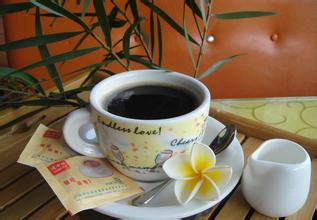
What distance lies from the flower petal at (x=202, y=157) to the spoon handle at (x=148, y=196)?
0.13ft

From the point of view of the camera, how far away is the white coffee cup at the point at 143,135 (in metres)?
0.34

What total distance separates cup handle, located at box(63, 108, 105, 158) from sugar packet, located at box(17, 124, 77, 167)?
2cm

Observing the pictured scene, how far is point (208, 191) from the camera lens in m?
0.35

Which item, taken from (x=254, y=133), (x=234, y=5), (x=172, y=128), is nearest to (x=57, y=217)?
(x=172, y=128)

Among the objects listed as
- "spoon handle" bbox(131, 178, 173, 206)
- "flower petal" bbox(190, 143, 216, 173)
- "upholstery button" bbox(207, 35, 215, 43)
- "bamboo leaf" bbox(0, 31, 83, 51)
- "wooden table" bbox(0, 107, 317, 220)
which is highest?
"bamboo leaf" bbox(0, 31, 83, 51)

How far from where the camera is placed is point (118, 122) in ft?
1.12

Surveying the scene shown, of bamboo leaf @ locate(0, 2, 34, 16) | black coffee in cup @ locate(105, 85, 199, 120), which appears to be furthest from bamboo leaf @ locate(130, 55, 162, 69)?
bamboo leaf @ locate(0, 2, 34, 16)

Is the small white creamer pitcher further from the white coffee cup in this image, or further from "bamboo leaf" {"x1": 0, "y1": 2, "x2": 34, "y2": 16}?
"bamboo leaf" {"x1": 0, "y1": 2, "x2": 34, "y2": 16}

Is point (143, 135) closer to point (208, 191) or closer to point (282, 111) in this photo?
point (208, 191)

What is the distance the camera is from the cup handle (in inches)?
15.8

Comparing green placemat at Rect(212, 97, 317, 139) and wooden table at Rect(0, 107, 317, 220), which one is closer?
wooden table at Rect(0, 107, 317, 220)

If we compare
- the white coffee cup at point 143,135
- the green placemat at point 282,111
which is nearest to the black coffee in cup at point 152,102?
the white coffee cup at point 143,135

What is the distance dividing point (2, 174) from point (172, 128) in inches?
9.2

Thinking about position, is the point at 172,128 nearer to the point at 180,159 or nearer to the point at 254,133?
the point at 180,159
